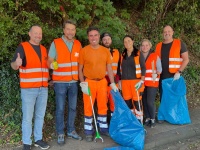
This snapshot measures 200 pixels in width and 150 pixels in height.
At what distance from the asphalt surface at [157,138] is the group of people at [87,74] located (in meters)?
0.13

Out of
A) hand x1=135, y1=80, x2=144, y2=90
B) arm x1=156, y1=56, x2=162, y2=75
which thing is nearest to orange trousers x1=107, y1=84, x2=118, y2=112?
hand x1=135, y1=80, x2=144, y2=90

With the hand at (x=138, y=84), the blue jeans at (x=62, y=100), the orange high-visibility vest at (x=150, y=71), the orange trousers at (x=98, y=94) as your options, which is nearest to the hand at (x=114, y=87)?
the orange trousers at (x=98, y=94)

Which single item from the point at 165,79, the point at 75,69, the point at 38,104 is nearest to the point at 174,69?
the point at 165,79

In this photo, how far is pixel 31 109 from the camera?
4.16 meters

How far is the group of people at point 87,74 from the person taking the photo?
4.11 metres

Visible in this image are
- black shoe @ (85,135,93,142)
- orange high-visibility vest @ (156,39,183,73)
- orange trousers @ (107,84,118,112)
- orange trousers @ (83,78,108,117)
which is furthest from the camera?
orange high-visibility vest @ (156,39,183,73)

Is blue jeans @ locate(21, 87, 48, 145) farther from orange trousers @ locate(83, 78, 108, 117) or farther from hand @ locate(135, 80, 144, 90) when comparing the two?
hand @ locate(135, 80, 144, 90)

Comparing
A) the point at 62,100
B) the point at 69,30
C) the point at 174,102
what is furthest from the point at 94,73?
the point at 174,102

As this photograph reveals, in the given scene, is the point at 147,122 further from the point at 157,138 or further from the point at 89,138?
the point at 89,138

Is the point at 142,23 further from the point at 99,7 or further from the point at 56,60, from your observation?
the point at 56,60

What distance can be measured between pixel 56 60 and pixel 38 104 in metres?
0.77

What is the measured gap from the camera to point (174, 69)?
5.14 metres

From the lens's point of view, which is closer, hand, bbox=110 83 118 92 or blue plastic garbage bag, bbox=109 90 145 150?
blue plastic garbage bag, bbox=109 90 145 150

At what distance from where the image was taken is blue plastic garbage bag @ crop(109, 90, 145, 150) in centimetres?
437
